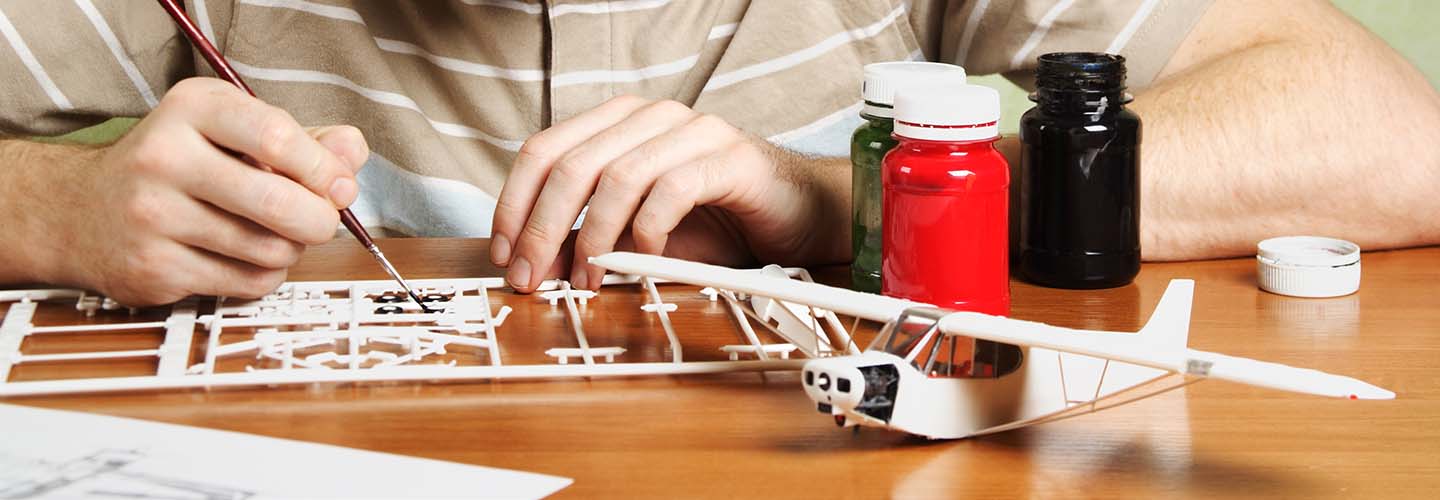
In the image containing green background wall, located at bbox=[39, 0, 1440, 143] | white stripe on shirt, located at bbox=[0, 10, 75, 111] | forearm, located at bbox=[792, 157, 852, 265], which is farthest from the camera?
green background wall, located at bbox=[39, 0, 1440, 143]

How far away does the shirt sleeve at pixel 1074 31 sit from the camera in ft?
4.28

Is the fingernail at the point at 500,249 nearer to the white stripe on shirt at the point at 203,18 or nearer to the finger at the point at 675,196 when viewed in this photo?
the finger at the point at 675,196

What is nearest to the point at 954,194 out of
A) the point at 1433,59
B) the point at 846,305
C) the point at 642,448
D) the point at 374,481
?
the point at 846,305

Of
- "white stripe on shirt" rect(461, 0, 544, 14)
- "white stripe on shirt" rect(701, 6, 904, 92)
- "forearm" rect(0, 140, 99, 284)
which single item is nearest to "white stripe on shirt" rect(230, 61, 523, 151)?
"white stripe on shirt" rect(461, 0, 544, 14)

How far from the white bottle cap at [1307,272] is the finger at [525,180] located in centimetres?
50

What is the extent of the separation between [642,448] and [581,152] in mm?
337

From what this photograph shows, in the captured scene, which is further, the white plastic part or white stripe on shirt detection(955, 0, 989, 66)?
white stripe on shirt detection(955, 0, 989, 66)

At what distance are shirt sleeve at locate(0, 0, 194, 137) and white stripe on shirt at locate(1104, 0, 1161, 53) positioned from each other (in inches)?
37.6

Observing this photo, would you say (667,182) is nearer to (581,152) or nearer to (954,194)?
(581,152)

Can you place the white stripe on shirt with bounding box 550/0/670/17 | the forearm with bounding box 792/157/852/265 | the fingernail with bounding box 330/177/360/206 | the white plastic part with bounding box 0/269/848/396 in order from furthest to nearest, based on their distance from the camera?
1. the white stripe on shirt with bounding box 550/0/670/17
2. the forearm with bounding box 792/157/852/265
3. the fingernail with bounding box 330/177/360/206
4. the white plastic part with bounding box 0/269/848/396

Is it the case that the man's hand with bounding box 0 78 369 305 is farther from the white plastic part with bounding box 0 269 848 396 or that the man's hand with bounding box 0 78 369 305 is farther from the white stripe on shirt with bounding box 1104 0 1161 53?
the white stripe on shirt with bounding box 1104 0 1161 53

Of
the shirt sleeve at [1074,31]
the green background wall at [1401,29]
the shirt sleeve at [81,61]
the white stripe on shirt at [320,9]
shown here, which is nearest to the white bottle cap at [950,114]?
the shirt sleeve at [1074,31]

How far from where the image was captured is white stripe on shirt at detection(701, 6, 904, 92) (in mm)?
1465

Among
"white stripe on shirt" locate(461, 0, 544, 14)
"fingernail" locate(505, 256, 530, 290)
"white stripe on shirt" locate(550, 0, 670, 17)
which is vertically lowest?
"fingernail" locate(505, 256, 530, 290)
